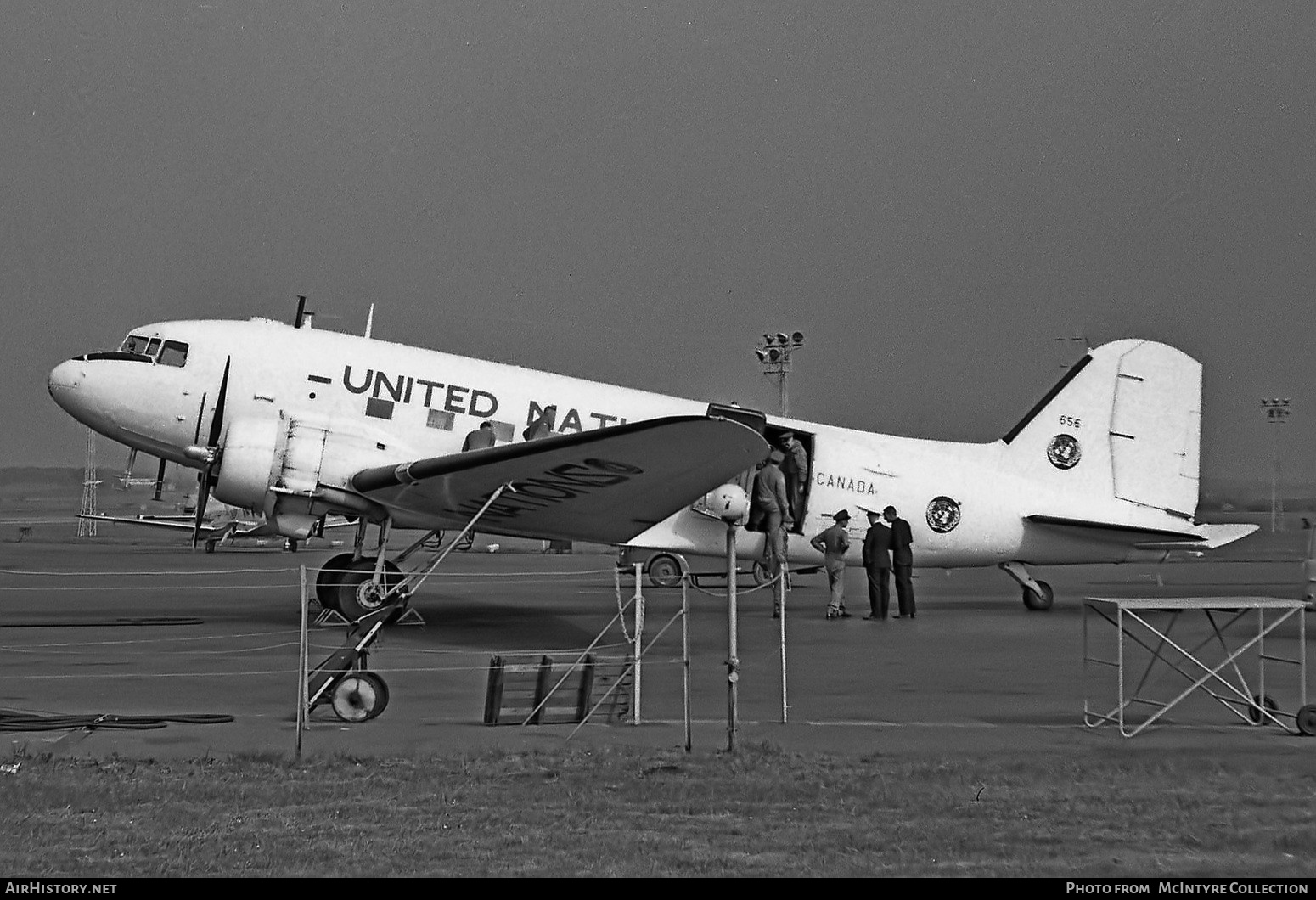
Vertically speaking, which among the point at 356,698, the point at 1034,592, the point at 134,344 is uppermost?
the point at 134,344

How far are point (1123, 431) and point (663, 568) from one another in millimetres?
10351

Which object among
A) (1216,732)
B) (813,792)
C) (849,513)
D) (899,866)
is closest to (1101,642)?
(849,513)

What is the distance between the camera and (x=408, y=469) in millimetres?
15859

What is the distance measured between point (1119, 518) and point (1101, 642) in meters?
5.73

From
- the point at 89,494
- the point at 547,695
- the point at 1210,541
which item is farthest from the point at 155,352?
the point at 89,494

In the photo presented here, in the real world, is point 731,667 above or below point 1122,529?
below

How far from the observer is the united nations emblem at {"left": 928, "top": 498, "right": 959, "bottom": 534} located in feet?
69.9

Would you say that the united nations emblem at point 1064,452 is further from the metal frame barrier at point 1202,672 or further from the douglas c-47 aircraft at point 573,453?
the metal frame barrier at point 1202,672

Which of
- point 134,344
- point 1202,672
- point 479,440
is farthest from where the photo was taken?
point 134,344

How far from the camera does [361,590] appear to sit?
633 inches

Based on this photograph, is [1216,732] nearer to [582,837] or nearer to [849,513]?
[582,837]

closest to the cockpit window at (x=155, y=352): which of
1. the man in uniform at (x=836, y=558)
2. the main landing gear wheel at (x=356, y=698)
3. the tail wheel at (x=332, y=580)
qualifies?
the tail wheel at (x=332, y=580)

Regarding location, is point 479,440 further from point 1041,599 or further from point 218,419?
point 1041,599

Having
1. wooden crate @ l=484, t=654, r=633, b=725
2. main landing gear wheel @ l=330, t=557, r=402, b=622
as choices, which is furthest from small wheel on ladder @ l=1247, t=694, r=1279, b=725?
main landing gear wheel @ l=330, t=557, r=402, b=622
